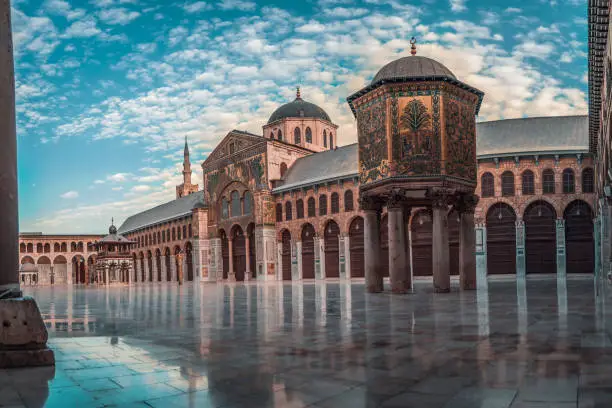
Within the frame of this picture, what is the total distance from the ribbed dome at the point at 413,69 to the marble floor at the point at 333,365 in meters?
11.7

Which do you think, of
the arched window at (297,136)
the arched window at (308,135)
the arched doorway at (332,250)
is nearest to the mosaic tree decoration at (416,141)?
the arched doorway at (332,250)

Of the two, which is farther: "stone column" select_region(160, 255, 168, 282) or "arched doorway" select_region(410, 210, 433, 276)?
"stone column" select_region(160, 255, 168, 282)

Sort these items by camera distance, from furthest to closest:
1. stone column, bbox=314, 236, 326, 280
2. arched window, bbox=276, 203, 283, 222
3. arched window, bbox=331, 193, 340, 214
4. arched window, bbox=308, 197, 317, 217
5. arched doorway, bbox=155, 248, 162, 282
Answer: arched doorway, bbox=155, 248, 162, 282
arched window, bbox=276, 203, 283, 222
arched window, bbox=308, 197, 317, 217
stone column, bbox=314, 236, 326, 280
arched window, bbox=331, 193, 340, 214

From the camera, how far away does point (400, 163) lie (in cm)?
2058

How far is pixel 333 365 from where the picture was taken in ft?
21.1

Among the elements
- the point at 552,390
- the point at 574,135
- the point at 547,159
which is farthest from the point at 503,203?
the point at 552,390

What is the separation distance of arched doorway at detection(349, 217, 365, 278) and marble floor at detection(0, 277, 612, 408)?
31795 millimetres

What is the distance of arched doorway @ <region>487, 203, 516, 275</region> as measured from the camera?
3766 centimetres

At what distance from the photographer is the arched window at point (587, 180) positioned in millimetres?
35875

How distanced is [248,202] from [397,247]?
33432 mm

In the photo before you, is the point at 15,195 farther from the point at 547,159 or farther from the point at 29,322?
the point at 547,159

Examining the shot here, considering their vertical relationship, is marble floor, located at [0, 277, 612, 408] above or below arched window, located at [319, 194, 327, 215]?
below

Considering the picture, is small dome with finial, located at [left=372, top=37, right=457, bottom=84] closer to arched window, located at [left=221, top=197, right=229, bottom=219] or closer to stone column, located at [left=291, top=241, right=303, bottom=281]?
stone column, located at [left=291, top=241, right=303, bottom=281]

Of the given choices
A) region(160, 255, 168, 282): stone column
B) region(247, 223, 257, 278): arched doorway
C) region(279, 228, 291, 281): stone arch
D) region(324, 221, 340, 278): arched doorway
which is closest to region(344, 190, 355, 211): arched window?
region(324, 221, 340, 278): arched doorway
